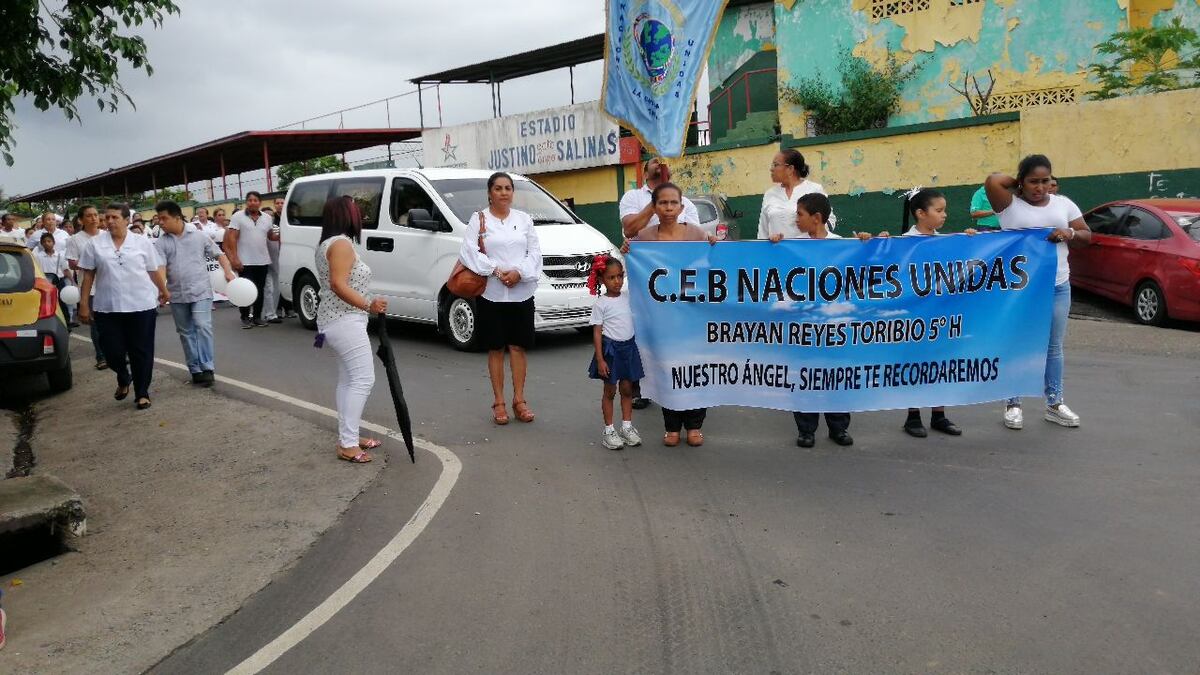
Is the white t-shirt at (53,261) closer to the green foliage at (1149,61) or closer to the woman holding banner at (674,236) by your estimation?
the woman holding banner at (674,236)

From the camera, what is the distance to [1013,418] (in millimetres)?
6805

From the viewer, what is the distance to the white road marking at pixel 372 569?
387 cm

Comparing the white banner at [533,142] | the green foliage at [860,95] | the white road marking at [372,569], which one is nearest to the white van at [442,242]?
the white road marking at [372,569]

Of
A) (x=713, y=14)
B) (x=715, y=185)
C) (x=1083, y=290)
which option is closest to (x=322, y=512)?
(x=713, y=14)

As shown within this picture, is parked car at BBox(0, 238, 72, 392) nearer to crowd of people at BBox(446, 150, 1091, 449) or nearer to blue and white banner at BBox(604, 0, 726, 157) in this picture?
crowd of people at BBox(446, 150, 1091, 449)

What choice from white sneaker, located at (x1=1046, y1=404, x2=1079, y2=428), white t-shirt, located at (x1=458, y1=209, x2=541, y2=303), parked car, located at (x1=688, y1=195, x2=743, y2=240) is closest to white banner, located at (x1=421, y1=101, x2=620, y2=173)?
parked car, located at (x1=688, y1=195, x2=743, y2=240)

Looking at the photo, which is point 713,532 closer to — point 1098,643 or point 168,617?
point 1098,643

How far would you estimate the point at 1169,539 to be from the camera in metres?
4.61

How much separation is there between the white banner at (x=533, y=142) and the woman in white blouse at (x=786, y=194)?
17175 mm

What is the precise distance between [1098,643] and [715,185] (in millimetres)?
18310

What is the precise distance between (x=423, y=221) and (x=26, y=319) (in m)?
4.15

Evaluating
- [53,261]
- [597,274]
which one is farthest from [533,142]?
[597,274]

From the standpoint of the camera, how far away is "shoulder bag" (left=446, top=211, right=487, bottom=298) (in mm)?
7301

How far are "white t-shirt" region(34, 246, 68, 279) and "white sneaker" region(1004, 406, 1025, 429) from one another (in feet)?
48.2
